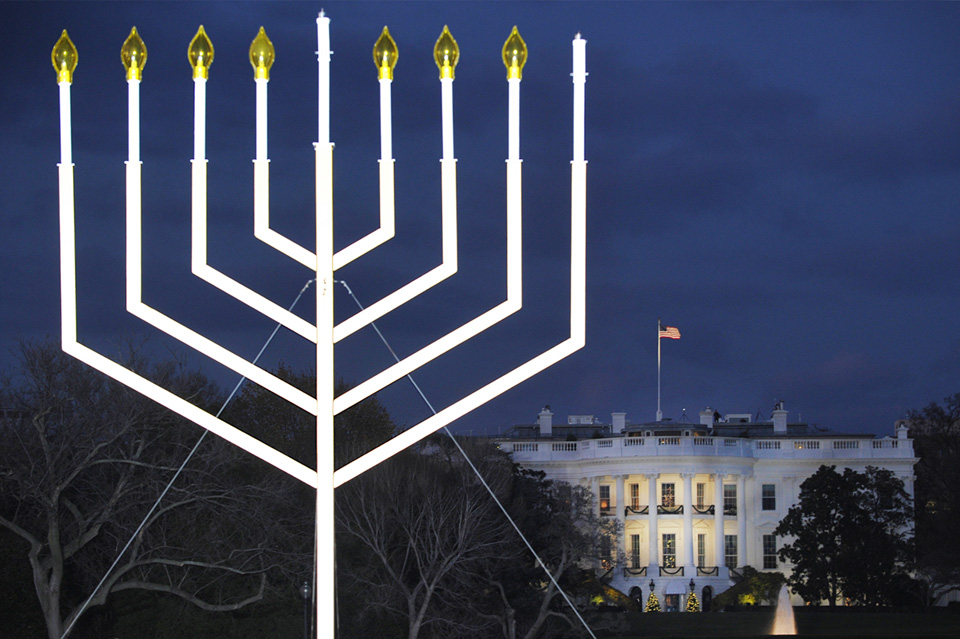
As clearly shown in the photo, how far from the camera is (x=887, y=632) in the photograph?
37344mm

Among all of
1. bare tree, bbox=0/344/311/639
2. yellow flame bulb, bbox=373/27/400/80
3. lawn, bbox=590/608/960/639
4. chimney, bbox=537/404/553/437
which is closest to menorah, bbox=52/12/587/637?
yellow flame bulb, bbox=373/27/400/80

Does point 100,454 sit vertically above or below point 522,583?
above

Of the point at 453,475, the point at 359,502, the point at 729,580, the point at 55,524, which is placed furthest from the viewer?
the point at 729,580

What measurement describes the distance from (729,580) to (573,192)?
2083 inches

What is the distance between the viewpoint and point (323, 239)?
23.0 feet

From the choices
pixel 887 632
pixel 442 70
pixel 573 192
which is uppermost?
pixel 442 70

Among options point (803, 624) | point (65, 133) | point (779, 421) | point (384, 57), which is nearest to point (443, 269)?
point (384, 57)

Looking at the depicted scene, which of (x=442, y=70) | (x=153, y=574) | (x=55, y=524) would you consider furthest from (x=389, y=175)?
(x=153, y=574)

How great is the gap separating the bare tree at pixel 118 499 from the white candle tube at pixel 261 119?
18169 millimetres

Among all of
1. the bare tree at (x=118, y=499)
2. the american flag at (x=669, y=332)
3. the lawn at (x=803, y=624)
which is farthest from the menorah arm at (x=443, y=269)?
the american flag at (x=669, y=332)

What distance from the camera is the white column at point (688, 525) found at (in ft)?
189

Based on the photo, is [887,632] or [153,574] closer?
[153,574]

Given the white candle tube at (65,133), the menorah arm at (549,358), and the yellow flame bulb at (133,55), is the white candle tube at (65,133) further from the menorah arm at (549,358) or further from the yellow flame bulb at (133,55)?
the menorah arm at (549,358)

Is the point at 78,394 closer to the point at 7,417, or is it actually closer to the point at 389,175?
the point at 7,417
